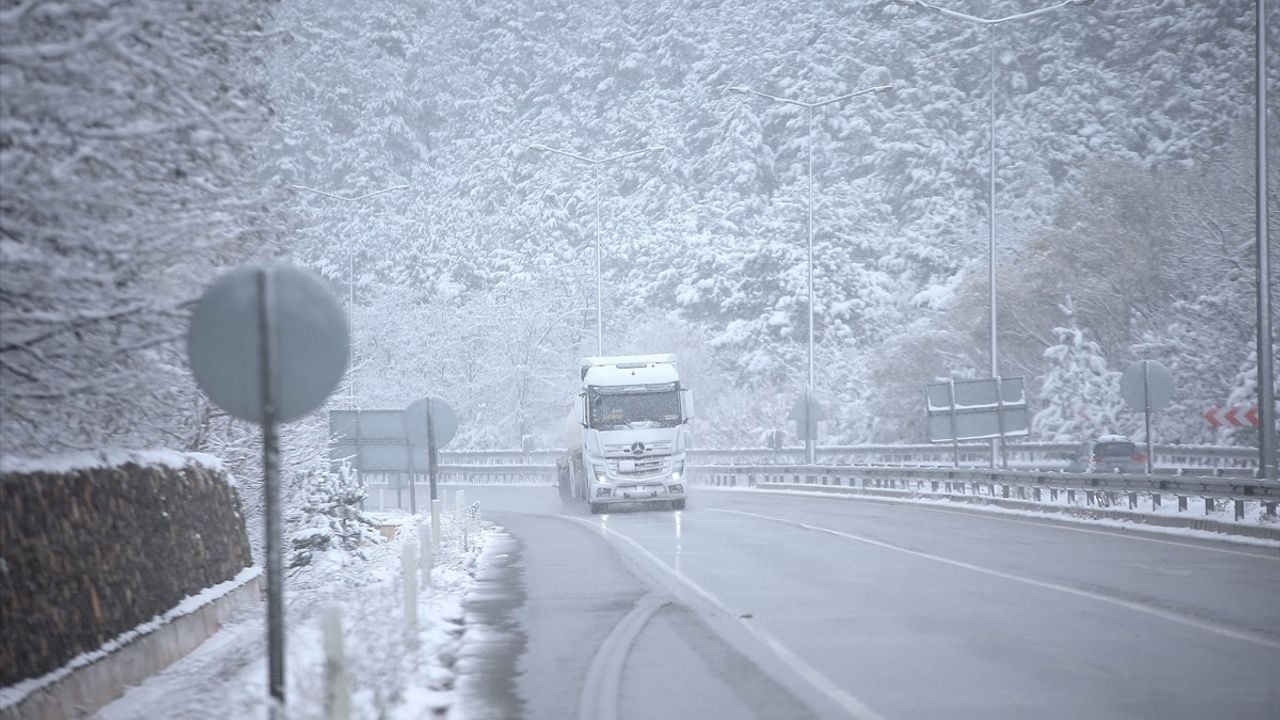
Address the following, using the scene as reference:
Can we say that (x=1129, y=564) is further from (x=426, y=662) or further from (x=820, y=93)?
(x=820, y=93)

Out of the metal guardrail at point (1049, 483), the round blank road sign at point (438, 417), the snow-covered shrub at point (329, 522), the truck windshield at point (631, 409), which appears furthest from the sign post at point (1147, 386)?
the snow-covered shrub at point (329, 522)

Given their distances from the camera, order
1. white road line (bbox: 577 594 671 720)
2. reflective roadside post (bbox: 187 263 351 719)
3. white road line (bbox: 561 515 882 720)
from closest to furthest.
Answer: reflective roadside post (bbox: 187 263 351 719) → white road line (bbox: 561 515 882 720) → white road line (bbox: 577 594 671 720)

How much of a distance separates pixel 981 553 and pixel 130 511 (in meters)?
12.0

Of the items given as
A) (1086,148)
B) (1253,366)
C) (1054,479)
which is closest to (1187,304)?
(1253,366)

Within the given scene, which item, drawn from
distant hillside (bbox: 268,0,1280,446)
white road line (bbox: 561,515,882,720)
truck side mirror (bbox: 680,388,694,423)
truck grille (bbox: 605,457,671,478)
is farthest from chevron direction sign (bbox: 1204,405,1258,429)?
white road line (bbox: 561,515,882,720)

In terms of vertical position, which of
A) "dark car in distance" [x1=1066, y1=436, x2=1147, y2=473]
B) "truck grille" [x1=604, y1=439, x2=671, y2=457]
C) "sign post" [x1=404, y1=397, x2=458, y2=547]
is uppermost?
"sign post" [x1=404, y1=397, x2=458, y2=547]

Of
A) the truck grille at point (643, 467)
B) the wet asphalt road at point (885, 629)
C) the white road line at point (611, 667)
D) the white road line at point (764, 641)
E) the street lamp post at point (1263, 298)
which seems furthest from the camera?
the truck grille at point (643, 467)

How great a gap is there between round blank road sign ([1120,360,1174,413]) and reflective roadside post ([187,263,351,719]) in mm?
21596

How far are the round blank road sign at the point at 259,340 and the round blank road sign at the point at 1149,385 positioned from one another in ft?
Result: 70.8

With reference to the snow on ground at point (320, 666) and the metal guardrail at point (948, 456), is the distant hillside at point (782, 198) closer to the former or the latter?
the metal guardrail at point (948, 456)

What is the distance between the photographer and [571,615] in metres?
15.0

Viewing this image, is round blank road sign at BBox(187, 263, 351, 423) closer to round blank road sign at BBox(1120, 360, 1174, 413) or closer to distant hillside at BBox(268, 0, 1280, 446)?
round blank road sign at BBox(1120, 360, 1174, 413)

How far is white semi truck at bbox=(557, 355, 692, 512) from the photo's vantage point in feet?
113

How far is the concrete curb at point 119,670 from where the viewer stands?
9.06m
